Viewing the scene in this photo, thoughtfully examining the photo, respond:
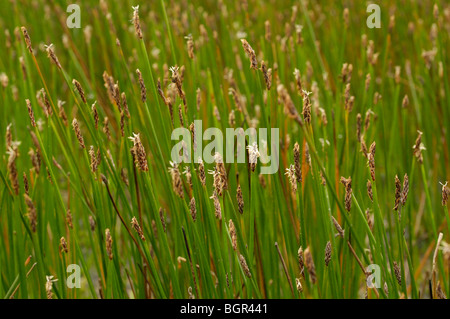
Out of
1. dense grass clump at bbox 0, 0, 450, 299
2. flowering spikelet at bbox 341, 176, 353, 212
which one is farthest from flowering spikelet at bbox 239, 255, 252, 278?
flowering spikelet at bbox 341, 176, 353, 212

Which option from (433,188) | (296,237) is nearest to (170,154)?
(296,237)

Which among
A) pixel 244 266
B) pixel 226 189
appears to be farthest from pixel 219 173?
pixel 244 266

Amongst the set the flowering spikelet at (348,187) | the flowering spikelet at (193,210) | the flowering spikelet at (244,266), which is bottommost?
the flowering spikelet at (244,266)

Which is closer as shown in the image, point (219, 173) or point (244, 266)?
point (219, 173)

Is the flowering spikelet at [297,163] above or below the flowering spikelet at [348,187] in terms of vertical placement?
above

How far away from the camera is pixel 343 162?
1.60 meters

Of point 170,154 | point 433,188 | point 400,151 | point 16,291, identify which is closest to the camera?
point 170,154

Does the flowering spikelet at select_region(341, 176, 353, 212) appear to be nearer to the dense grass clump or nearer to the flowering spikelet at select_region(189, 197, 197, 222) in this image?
the dense grass clump

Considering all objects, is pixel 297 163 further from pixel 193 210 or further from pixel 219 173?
pixel 193 210

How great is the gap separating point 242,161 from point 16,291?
0.67m

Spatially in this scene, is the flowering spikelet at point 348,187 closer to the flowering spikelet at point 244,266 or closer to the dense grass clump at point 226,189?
the dense grass clump at point 226,189

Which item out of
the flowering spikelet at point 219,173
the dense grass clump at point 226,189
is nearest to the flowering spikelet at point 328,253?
the dense grass clump at point 226,189

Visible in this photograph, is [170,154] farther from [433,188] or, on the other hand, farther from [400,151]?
[433,188]

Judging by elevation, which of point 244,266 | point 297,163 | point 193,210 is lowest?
point 244,266
